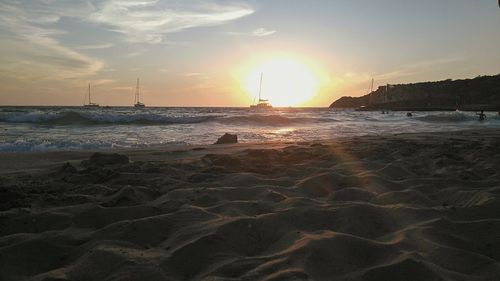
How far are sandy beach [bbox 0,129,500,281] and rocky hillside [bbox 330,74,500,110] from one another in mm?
64608

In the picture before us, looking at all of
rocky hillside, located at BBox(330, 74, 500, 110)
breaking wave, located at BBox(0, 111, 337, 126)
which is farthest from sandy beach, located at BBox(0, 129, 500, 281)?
rocky hillside, located at BBox(330, 74, 500, 110)

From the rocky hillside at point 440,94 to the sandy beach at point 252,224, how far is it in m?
64.6

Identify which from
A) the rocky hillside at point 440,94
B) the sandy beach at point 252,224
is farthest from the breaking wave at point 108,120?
the rocky hillside at point 440,94

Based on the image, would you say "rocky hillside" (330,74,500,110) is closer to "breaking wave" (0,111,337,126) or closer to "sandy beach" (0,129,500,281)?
"breaking wave" (0,111,337,126)

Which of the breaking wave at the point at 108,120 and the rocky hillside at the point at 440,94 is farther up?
the rocky hillside at the point at 440,94

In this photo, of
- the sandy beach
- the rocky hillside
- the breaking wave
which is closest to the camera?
the sandy beach

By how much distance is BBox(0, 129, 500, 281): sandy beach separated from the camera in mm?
2057

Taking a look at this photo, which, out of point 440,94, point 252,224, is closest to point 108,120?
point 252,224

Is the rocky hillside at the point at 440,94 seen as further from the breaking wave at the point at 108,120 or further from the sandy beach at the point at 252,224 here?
the sandy beach at the point at 252,224

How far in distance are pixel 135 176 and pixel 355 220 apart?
2.48 metres

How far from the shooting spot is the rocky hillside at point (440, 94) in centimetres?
7762

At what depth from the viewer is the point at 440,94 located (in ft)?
311

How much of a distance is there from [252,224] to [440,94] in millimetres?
102831

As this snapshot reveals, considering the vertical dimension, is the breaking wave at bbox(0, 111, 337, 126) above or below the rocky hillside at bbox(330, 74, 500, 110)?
below
